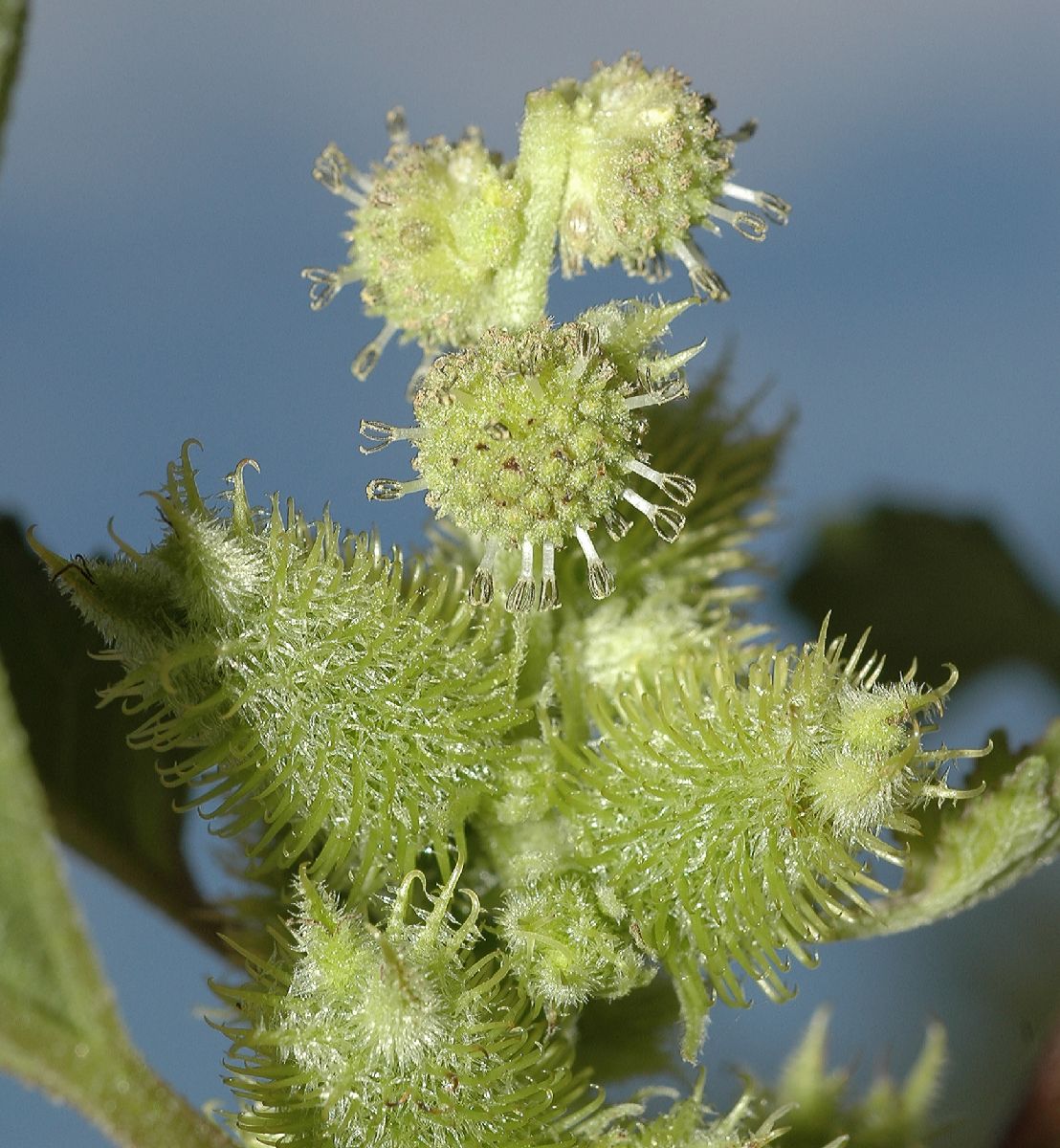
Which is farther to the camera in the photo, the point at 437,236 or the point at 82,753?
the point at 82,753

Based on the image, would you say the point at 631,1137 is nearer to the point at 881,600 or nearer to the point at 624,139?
the point at 624,139

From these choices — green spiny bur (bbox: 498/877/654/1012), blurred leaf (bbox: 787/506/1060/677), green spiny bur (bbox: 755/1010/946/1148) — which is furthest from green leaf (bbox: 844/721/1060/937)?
blurred leaf (bbox: 787/506/1060/677)

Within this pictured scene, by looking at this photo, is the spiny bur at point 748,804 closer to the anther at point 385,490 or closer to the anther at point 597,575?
the anther at point 597,575

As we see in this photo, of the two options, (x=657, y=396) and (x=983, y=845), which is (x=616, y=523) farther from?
(x=983, y=845)

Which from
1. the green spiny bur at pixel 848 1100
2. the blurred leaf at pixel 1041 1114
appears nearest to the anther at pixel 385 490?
the green spiny bur at pixel 848 1100

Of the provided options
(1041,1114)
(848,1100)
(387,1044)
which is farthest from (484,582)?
(1041,1114)

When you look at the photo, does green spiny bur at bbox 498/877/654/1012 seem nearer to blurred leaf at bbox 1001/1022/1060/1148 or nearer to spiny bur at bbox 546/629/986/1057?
spiny bur at bbox 546/629/986/1057

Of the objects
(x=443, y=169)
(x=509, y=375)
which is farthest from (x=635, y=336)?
(x=443, y=169)
